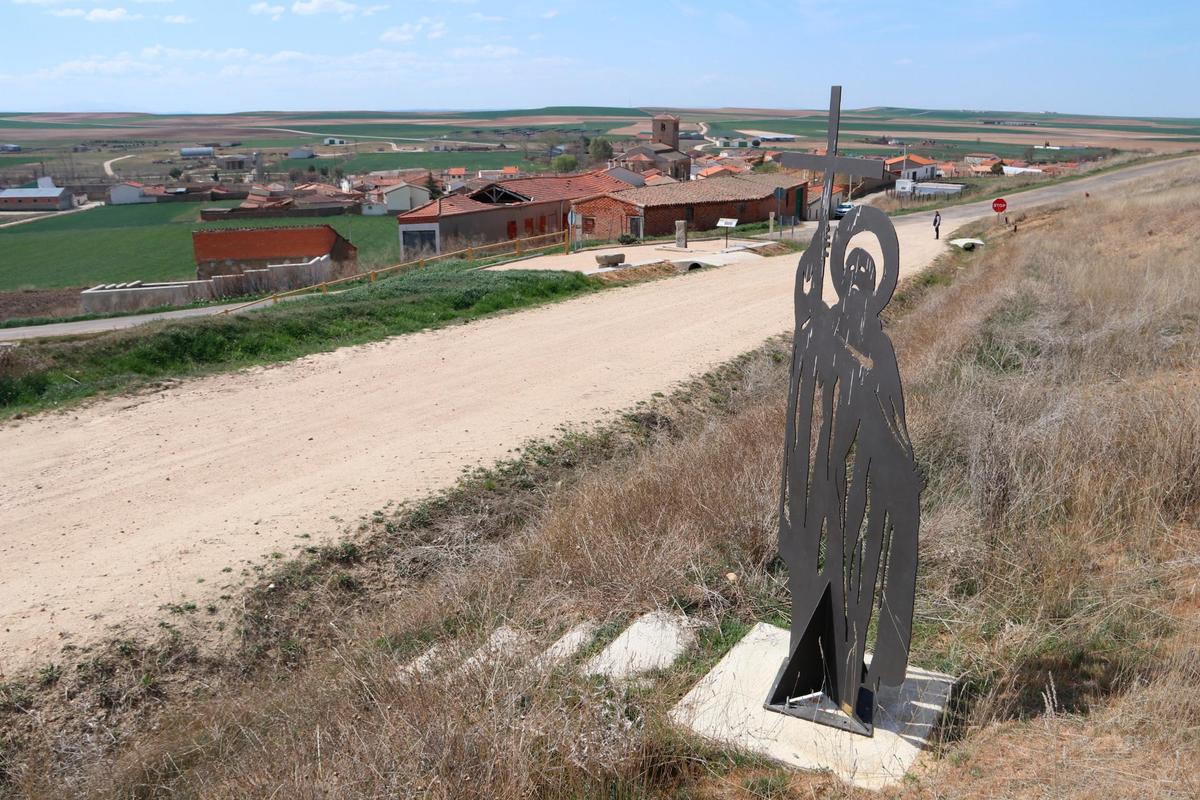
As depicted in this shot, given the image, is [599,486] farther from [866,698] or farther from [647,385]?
[647,385]

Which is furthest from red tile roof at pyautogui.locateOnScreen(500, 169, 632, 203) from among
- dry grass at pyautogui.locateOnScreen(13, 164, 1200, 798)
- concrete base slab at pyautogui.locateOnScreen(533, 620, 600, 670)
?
concrete base slab at pyautogui.locateOnScreen(533, 620, 600, 670)

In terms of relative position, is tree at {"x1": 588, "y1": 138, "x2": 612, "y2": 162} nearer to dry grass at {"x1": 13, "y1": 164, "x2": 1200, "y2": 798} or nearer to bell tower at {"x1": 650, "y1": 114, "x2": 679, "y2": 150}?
bell tower at {"x1": 650, "y1": 114, "x2": 679, "y2": 150}

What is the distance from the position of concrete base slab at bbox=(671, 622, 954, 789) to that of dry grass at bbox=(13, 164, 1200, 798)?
12 centimetres

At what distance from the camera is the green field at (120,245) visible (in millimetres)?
58219

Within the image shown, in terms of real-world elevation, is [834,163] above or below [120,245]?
above

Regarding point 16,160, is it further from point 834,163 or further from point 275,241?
point 834,163

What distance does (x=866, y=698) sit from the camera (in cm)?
475

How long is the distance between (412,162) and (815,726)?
553ft

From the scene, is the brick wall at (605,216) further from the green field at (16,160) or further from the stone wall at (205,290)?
the green field at (16,160)

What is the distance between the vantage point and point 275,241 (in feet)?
157

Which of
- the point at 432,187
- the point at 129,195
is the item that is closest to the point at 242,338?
the point at 432,187

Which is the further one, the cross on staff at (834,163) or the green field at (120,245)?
the green field at (120,245)

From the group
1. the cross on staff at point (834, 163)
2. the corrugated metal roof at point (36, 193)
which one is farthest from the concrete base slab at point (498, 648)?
the corrugated metal roof at point (36, 193)

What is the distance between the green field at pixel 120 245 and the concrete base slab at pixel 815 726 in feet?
124
